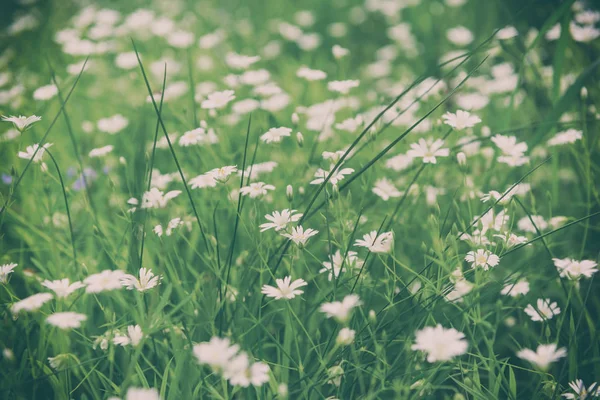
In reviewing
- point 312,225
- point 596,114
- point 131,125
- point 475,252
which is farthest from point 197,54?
point 475,252

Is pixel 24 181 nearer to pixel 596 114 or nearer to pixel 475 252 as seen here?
pixel 475 252

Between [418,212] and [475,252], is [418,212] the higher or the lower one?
the lower one

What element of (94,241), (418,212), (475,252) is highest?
(475,252)

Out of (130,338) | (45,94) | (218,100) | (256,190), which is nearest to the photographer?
(130,338)

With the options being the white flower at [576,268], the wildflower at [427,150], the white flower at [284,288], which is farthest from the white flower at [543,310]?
the white flower at [284,288]

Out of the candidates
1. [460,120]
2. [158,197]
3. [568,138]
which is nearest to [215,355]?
[158,197]

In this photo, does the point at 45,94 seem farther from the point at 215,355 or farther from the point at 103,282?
the point at 215,355

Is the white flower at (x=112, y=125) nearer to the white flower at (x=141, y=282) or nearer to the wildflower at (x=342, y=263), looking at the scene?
the white flower at (x=141, y=282)
